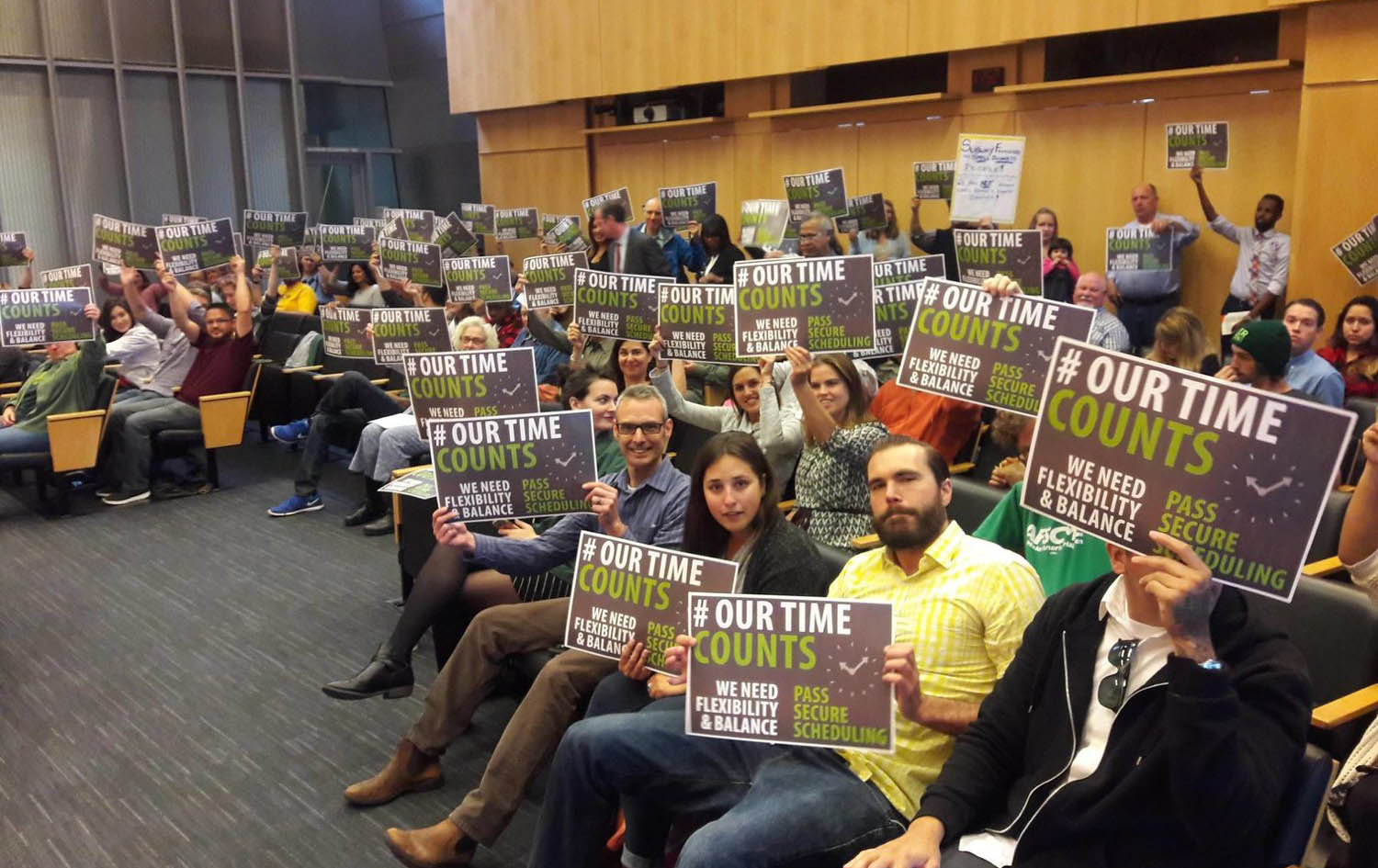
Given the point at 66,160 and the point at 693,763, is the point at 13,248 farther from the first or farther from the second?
the point at 693,763

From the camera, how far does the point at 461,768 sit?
13.3 feet

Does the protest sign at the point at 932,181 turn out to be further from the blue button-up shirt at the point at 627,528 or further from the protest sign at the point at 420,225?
the protest sign at the point at 420,225

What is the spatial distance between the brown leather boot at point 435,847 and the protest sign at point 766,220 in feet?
21.7

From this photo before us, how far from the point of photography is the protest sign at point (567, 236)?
10078 millimetres

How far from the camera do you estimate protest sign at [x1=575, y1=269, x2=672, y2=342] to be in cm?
570

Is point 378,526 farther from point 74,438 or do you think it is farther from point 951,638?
point 951,638

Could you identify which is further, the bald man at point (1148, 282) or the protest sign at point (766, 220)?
the protest sign at point (766, 220)

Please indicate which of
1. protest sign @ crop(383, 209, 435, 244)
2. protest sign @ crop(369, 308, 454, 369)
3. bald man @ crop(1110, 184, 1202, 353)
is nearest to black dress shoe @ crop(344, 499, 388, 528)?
protest sign @ crop(369, 308, 454, 369)

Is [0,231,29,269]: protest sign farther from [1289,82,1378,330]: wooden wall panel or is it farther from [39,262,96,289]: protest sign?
[1289,82,1378,330]: wooden wall panel

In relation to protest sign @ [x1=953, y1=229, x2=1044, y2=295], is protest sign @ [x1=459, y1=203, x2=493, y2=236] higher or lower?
higher

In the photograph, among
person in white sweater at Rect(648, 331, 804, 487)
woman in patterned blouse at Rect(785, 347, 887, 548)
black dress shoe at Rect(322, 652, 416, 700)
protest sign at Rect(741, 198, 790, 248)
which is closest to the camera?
woman in patterned blouse at Rect(785, 347, 887, 548)

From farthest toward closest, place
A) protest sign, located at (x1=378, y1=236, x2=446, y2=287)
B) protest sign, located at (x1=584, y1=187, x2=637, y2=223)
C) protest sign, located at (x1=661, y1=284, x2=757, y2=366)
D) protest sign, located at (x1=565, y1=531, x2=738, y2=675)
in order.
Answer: protest sign, located at (x1=584, y1=187, x2=637, y2=223) < protest sign, located at (x1=378, y1=236, x2=446, y2=287) < protest sign, located at (x1=661, y1=284, x2=757, y2=366) < protest sign, located at (x1=565, y1=531, x2=738, y2=675)

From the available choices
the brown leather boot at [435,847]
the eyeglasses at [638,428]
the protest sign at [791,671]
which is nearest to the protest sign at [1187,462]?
the protest sign at [791,671]

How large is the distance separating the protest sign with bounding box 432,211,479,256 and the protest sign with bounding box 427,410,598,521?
7.11 meters
